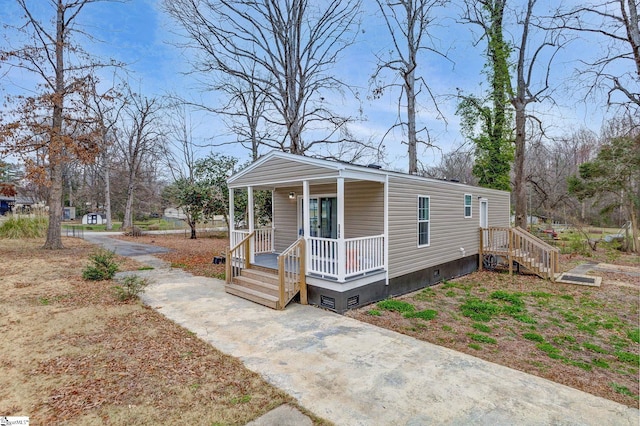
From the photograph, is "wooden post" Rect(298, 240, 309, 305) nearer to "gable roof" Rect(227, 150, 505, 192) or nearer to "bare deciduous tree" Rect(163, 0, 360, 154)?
"gable roof" Rect(227, 150, 505, 192)

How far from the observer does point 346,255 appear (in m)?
6.31

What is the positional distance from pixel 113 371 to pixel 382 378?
323 cm

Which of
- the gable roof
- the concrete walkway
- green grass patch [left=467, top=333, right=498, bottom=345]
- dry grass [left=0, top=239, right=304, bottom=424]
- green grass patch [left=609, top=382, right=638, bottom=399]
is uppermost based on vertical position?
the gable roof

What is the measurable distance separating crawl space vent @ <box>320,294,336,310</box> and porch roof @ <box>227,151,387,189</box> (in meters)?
2.50

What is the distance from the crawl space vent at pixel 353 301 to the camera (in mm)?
6207

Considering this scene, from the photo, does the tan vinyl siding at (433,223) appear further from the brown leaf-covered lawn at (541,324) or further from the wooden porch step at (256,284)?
the wooden porch step at (256,284)

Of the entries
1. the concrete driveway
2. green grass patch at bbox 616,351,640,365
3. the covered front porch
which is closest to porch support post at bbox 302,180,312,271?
the covered front porch

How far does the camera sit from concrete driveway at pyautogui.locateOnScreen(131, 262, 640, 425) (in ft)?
9.46

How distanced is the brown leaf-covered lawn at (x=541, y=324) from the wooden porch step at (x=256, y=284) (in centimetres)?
184

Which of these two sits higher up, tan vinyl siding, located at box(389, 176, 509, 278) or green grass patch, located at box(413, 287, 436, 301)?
tan vinyl siding, located at box(389, 176, 509, 278)

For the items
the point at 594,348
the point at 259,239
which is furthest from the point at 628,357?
the point at 259,239

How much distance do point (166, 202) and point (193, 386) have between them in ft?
120

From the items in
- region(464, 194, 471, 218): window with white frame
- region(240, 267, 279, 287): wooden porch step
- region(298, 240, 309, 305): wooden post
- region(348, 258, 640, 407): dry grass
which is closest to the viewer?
region(348, 258, 640, 407): dry grass

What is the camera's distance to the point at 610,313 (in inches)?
249
